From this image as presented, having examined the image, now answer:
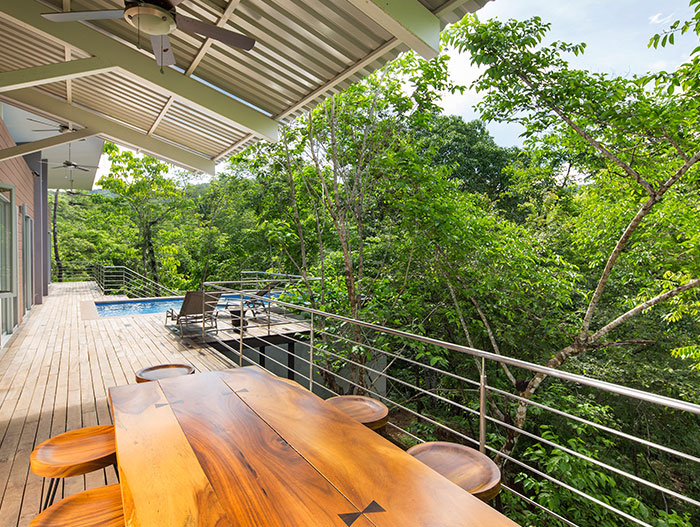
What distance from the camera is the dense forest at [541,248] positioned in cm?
367

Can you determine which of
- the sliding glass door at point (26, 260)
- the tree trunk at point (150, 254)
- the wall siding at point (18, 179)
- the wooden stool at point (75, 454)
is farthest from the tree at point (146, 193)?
the wooden stool at point (75, 454)

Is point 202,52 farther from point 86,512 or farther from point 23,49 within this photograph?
point 86,512

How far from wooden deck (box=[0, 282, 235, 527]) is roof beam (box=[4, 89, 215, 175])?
2959 millimetres

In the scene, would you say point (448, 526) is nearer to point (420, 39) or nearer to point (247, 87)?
point (420, 39)

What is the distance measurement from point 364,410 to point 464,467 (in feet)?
1.88

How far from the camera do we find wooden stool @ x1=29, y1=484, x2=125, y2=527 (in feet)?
3.45

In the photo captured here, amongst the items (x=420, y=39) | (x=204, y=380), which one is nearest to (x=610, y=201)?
(x=420, y=39)

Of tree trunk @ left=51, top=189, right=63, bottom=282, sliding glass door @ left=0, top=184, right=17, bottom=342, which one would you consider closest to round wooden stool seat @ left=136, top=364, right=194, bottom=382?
sliding glass door @ left=0, top=184, right=17, bottom=342

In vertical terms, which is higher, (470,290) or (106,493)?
(470,290)

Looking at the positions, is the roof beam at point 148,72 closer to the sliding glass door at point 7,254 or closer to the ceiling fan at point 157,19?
the ceiling fan at point 157,19

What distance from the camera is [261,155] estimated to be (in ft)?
19.1

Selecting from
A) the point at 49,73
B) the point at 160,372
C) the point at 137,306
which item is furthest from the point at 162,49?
the point at 137,306

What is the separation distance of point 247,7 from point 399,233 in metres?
3.48

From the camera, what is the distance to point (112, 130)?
18.7 ft
